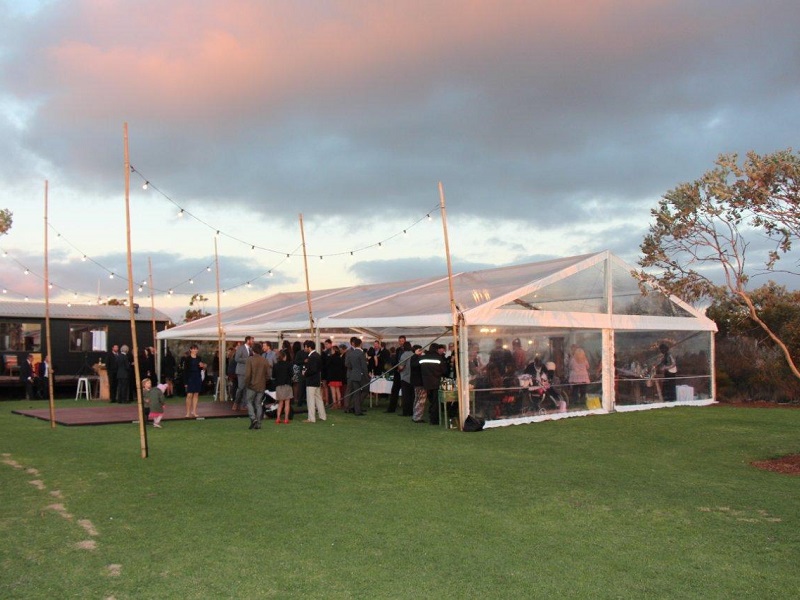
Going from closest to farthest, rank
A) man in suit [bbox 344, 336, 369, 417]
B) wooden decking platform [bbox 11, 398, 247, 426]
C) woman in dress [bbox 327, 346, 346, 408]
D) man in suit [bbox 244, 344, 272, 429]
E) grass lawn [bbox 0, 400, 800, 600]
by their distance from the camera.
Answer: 1. grass lawn [bbox 0, 400, 800, 600]
2. man in suit [bbox 244, 344, 272, 429]
3. wooden decking platform [bbox 11, 398, 247, 426]
4. man in suit [bbox 344, 336, 369, 417]
5. woman in dress [bbox 327, 346, 346, 408]

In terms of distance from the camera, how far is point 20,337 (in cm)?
2053

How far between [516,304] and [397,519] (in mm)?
7455

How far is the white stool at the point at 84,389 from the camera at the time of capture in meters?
19.8

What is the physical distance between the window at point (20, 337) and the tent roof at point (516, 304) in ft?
19.8

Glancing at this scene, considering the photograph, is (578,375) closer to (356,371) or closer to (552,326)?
(552,326)

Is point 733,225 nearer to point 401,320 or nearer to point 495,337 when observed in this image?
point 495,337

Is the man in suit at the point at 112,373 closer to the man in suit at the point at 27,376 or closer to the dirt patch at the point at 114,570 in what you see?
the man in suit at the point at 27,376

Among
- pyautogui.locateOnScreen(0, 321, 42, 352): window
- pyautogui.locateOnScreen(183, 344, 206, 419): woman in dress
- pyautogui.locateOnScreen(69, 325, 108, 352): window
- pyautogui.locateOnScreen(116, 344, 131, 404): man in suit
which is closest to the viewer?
pyautogui.locateOnScreen(183, 344, 206, 419): woman in dress

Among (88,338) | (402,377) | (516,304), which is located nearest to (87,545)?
(516,304)

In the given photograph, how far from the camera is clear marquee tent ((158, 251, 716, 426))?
12.4 meters

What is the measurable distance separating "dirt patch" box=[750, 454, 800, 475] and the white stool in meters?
16.4

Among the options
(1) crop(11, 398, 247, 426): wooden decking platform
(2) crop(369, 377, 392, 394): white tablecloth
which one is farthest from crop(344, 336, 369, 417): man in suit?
(1) crop(11, 398, 247, 426): wooden decking platform

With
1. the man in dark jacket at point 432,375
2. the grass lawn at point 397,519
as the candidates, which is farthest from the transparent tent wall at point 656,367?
the grass lawn at point 397,519

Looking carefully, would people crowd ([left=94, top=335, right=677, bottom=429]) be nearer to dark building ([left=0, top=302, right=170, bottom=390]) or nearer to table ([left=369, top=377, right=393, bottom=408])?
table ([left=369, top=377, right=393, bottom=408])
